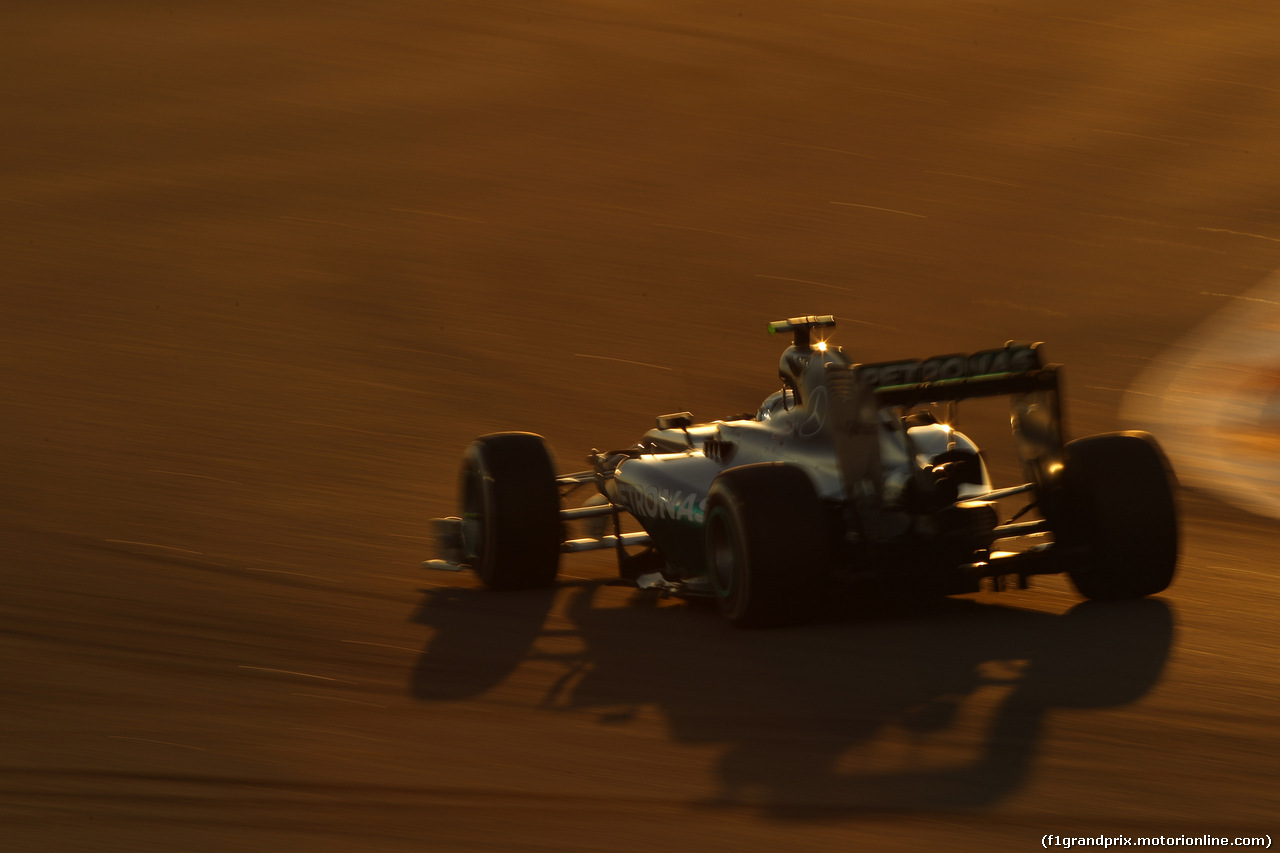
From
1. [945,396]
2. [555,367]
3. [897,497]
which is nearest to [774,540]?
[897,497]

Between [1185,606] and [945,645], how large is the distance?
1549 millimetres

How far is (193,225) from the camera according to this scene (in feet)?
73.7

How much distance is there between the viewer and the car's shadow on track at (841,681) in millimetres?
6020

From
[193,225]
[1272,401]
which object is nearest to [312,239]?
[193,225]

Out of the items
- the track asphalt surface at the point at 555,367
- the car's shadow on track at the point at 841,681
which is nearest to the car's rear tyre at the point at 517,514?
the track asphalt surface at the point at 555,367

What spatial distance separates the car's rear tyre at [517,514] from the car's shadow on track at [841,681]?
0.36 m

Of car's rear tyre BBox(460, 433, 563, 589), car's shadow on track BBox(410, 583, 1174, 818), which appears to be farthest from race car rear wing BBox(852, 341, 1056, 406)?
car's rear tyre BBox(460, 433, 563, 589)

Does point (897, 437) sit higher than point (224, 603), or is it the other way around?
point (897, 437)

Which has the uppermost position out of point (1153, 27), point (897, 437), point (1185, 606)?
point (1153, 27)

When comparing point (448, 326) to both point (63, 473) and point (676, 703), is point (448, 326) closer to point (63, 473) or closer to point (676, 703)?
point (63, 473)

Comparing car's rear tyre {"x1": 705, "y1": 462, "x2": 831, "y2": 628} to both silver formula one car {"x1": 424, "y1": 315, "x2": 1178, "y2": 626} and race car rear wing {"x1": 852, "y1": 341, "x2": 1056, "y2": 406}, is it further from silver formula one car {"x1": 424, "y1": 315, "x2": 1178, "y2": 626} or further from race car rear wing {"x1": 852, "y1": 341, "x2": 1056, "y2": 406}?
race car rear wing {"x1": 852, "y1": 341, "x2": 1056, "y2": 406}

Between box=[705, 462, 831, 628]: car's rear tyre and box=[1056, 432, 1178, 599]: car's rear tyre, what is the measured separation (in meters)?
1.32

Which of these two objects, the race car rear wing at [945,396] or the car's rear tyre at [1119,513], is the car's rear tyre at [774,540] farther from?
the car's rear tyre at [1119,513]

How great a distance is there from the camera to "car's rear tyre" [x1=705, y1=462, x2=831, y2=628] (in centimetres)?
778
